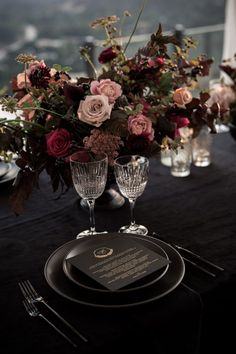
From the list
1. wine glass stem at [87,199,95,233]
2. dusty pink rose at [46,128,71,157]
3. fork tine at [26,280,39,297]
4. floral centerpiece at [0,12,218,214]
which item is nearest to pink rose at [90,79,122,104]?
floral centerpiece at [0,12,218,214]

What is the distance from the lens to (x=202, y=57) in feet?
Answer: 4.79

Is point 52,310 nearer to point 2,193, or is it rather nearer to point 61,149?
point 61,149

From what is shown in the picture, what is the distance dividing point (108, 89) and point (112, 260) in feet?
1.37

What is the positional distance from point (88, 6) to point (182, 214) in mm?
4086

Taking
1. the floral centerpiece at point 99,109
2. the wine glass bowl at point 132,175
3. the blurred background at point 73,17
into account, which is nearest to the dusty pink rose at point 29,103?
the floral centerpiece at point 99,109

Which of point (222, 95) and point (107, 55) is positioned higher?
point (107, 55)

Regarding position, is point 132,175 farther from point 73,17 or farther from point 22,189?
point 73,17

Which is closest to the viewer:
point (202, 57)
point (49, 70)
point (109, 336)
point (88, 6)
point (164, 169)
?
point (109, 336)

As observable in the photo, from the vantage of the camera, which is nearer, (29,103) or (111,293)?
(111,293)

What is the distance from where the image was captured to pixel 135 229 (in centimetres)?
124

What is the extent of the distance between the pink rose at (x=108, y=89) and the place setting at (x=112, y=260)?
0.14 m

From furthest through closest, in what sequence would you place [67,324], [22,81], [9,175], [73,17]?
[73,17] → [9,175] → [22,81] → [67,324]

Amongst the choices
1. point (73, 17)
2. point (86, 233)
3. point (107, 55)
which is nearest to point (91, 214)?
point (86, 233)

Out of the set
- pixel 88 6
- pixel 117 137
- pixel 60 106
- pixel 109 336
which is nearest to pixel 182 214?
pixel 117 137
